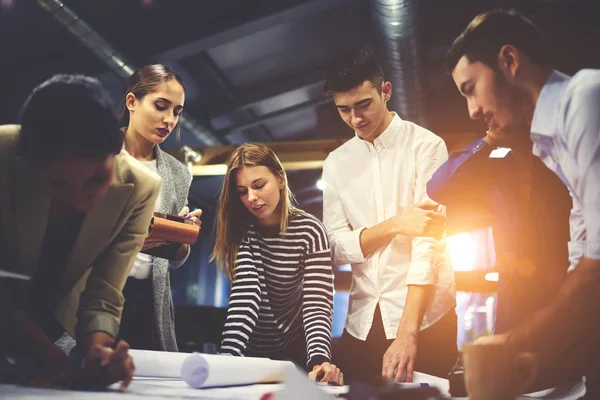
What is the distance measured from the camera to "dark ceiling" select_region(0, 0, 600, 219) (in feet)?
5.19

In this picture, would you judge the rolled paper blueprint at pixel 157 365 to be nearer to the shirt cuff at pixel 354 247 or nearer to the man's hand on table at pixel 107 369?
the man's hand on table at pixel 107 369

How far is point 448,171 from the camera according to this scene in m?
1.22

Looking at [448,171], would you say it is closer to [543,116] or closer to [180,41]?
[543,116]

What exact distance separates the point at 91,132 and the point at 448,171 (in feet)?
2.52

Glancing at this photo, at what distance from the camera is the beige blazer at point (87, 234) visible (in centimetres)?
98

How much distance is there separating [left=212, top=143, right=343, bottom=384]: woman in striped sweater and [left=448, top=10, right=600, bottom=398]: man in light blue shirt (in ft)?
1.79

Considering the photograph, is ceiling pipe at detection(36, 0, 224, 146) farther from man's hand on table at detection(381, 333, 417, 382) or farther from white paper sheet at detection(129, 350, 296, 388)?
man's hand on table at detection(381, 333, 417, 382)

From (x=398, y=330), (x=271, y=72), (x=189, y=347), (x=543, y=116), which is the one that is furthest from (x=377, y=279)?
(x=189, y=347)

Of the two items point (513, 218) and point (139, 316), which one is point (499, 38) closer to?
point (513, 218)

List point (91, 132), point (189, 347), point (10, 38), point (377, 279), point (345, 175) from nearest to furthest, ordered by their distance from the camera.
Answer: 1. point (91, 132)
2. point (377, 279)
3. point (345, 175)
4. point (10, 38)
5. point (189, 347)

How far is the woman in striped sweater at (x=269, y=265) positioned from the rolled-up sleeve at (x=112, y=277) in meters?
0.35

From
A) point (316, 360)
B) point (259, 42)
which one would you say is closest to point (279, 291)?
point (316, 360)

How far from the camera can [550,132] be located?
0.98m

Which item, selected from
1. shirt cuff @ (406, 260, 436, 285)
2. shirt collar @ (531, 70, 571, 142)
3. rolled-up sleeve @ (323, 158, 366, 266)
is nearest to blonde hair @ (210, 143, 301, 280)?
rolled-up sleeve @ (323, 158, 366, 266)
